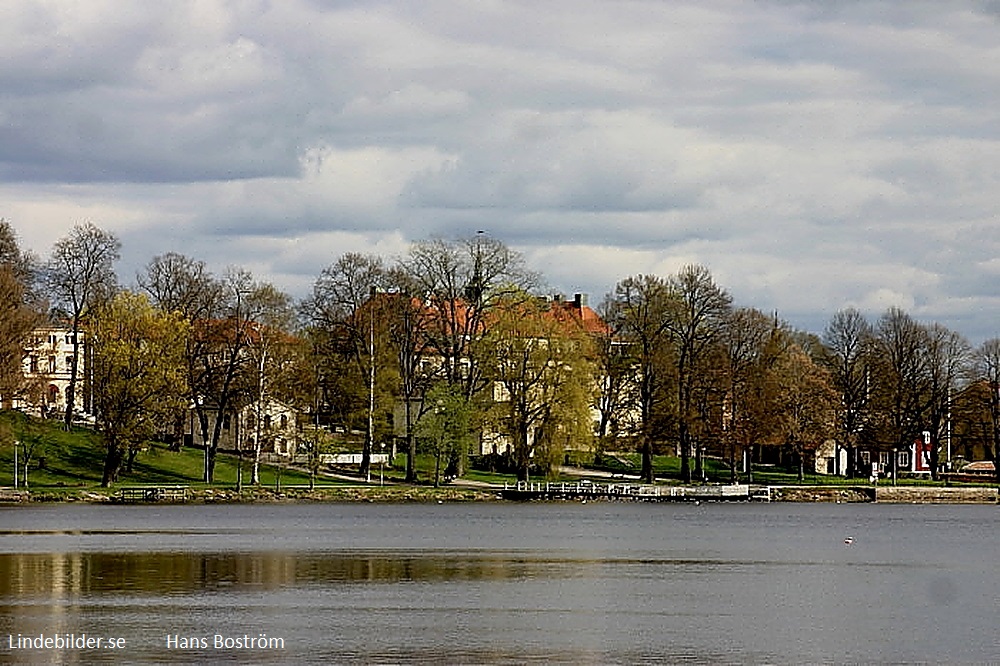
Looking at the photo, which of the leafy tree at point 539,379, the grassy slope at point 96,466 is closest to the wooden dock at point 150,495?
the grassy slope at point 96,466

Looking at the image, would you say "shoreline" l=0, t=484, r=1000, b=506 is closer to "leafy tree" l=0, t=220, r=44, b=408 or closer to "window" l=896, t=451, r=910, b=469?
"leafy tree" l=0, t=220, r=44, b=408

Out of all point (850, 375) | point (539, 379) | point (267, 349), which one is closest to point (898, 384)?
point (850, 375)

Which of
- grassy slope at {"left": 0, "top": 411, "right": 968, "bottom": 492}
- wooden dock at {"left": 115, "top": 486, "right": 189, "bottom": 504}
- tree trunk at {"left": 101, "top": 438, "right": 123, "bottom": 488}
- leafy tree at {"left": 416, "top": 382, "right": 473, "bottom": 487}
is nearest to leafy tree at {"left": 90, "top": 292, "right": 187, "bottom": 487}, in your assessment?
tree trunk at {"left": 101, "top": 438, "right": 123, "bottom": 488}

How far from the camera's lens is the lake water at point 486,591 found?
94.8ft

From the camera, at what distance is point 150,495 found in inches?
3125

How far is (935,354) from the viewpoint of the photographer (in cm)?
10750

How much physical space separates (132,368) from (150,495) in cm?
653

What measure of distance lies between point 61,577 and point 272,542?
14808 millimetres

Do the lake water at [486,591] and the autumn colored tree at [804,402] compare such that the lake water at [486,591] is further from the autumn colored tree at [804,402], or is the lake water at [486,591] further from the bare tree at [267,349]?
the autumn colored tree at [804,402]

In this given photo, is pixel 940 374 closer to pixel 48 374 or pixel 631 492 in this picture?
pixel 631 492

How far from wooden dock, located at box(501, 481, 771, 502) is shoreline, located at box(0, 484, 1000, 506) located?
71 cm

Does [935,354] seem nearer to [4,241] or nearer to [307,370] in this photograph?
[307,370]

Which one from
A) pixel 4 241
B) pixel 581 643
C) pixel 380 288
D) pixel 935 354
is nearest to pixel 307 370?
pixel 380 288

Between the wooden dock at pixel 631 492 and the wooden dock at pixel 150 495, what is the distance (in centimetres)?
1736
